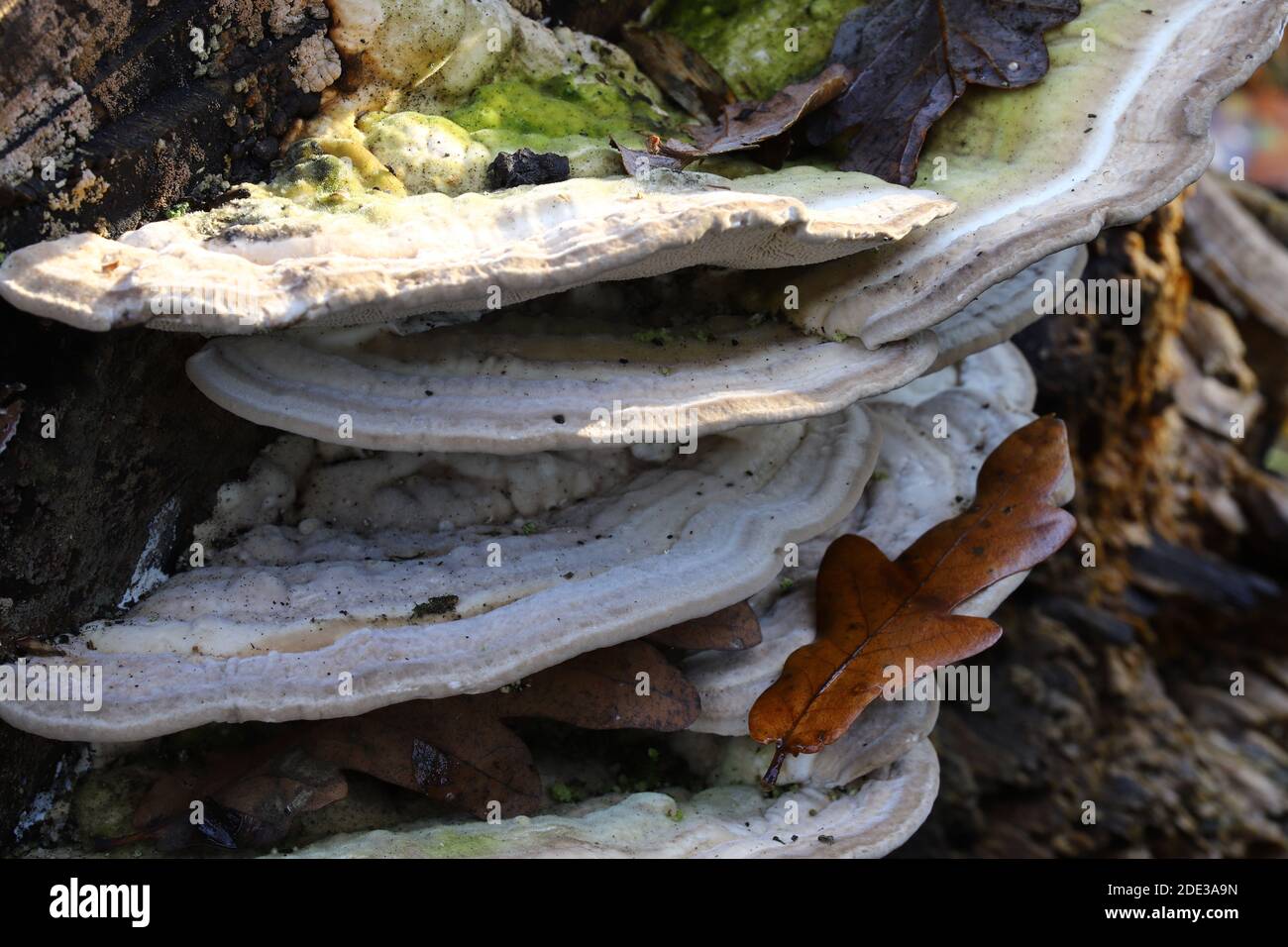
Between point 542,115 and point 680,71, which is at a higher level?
point 680,71

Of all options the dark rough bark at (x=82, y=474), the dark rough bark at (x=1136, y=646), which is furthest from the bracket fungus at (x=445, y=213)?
the dark rough bark at (x=1136, y=646)

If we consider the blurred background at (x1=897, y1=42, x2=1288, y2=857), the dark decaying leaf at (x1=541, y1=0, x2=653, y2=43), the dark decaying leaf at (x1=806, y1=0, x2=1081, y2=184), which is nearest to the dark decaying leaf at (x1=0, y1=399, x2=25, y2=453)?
the dark decaying leaf at (x1=541, y1=0, x2=653, y2=43)

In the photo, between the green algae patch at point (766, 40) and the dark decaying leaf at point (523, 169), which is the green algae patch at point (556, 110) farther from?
the green algae patch at point (766, 40)

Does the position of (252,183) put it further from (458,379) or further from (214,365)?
(458,379)

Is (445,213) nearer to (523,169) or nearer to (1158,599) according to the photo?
(523,169)

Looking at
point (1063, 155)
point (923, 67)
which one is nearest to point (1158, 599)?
point (1063, 155)

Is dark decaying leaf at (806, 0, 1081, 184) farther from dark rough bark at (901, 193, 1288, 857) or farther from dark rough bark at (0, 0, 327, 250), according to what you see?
dark rough bark at (901, 193, 1288, 857)
